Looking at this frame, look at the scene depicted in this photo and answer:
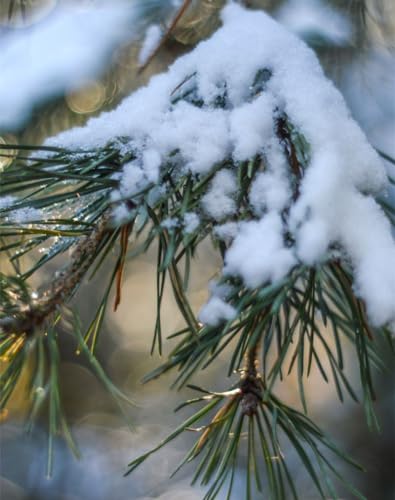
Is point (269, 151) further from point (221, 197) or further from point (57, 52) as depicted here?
point (57, 52)

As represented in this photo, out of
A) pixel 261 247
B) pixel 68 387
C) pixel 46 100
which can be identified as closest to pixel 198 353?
pixel 261 247

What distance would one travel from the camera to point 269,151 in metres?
0.38

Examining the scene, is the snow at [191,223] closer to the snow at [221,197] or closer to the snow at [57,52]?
the snow at [221,197]

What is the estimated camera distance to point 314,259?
0.32 m

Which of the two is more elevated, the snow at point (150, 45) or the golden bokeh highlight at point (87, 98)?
the golden bokeh highlight at point (87, 98)

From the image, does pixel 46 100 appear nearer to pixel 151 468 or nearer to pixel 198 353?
pixel 198 353

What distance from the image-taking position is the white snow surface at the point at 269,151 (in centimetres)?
33

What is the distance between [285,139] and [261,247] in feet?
0.32

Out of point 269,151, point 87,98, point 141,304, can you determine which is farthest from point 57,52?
point 141,304

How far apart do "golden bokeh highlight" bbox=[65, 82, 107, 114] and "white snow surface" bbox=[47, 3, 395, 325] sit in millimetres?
486

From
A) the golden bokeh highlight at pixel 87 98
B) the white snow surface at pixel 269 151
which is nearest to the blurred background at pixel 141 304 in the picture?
the golden bokeh highlight at pixel 87 98

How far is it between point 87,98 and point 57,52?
0.27 ft

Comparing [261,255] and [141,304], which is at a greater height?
[141,304]

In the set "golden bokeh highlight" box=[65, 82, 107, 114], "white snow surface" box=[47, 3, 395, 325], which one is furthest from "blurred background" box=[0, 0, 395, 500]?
"white snow surface" box=[47, 3, 395, 325]
